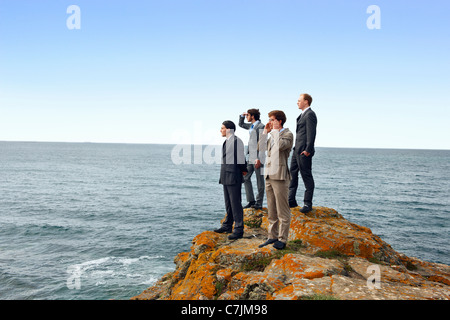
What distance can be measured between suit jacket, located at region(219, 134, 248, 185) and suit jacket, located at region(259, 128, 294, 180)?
1066 mm

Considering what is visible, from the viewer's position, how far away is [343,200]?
49.3 metres

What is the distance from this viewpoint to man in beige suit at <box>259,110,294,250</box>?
6.61m

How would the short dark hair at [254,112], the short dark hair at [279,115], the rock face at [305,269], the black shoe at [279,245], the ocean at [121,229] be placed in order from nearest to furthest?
the rock face at [305,269] → the short dark hair at [279,115] → the black shoe at [279,245] → the short dark hair at [254,112] → the ocean at [121,229]

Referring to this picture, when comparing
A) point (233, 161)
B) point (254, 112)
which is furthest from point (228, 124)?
point (254, 112)

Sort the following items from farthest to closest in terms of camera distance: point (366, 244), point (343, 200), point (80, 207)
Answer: point (343, 200)
point (80, 207)
point (366, 244)

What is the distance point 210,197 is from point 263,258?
149ft

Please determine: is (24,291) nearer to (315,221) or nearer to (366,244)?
(315,221)

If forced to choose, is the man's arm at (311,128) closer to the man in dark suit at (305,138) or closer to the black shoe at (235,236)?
the man in dark suit at (305,138)

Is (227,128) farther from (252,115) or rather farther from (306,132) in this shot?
(306,132)

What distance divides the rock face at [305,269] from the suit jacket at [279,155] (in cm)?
203

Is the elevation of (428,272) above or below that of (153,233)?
above

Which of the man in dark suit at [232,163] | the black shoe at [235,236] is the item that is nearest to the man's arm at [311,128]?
the man in dark suit at [232,163]

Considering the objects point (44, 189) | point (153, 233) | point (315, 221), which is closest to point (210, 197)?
point (153, 233)

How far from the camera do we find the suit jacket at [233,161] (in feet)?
25.2
